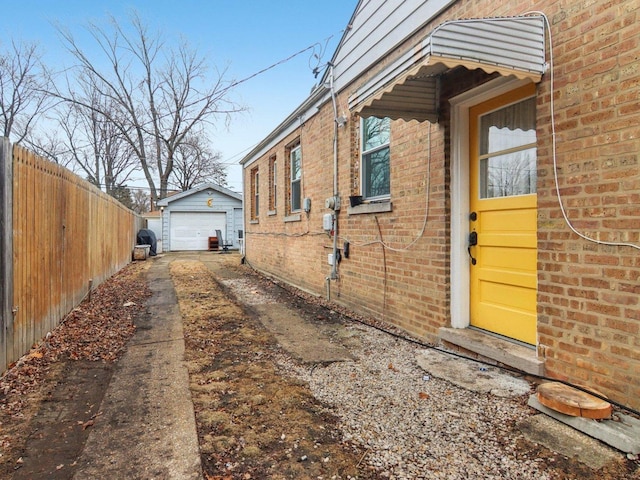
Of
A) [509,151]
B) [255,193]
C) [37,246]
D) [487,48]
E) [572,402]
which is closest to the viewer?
[572,402]

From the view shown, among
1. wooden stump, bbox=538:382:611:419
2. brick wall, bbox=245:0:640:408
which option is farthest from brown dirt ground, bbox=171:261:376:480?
brick wall, bbox=245:0:640:408

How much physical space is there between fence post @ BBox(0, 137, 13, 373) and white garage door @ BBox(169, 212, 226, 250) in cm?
1873

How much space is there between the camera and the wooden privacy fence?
352 centimetres

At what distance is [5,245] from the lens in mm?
3467

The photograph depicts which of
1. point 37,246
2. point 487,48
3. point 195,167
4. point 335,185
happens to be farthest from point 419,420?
point 195,167

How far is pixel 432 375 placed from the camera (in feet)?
11.1

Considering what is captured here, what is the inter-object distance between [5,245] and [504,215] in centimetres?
430

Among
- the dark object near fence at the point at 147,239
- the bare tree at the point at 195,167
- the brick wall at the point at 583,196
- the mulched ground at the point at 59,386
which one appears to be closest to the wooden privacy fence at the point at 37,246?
the mulched ground at the point at 59,386

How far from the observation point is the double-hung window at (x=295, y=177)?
9094mm

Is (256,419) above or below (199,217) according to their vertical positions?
below

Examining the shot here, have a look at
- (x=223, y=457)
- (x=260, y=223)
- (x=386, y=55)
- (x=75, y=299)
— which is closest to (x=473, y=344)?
(x=223, y=457)

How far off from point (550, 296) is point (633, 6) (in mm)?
1918

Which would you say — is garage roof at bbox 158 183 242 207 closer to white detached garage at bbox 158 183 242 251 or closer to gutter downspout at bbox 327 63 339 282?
white detached garage at bbox 158 183 242 251

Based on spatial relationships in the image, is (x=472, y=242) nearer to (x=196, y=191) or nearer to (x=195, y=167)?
(x=196, y=191)
